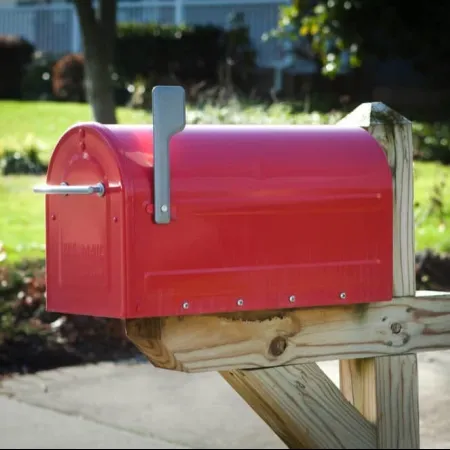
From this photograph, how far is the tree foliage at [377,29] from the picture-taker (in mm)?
10734

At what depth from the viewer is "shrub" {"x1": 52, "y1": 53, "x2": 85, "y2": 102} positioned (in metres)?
18.8

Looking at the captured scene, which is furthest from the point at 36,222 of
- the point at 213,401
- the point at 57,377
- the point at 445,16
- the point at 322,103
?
the point at 445,16

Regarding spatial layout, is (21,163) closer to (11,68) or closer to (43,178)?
(43,178)

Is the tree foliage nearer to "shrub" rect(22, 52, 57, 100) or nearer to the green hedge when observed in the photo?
the green hedge

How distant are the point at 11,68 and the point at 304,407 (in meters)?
18.4

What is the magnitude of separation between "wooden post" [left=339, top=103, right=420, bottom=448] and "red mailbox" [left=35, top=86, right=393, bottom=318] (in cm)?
7

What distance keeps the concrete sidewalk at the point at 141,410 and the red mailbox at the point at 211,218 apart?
141 centimetres

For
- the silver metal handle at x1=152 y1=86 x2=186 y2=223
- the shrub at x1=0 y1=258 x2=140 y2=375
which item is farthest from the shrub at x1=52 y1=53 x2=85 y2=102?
the silver metal handle at x1=152 y1=86 x2=186 y2=223

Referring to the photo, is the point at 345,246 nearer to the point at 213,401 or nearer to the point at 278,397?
the point at 278,397

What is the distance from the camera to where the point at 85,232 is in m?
2.22

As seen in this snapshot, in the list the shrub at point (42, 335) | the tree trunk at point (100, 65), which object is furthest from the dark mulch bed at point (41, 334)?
the tree trunk at point (100, 65)

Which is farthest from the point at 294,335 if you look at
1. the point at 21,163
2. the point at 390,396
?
the point at 21,163

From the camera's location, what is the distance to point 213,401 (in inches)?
175

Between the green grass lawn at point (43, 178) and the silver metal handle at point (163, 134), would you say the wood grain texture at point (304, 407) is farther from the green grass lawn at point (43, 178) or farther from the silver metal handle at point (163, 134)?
the green grass lawn at point (43, 178)
